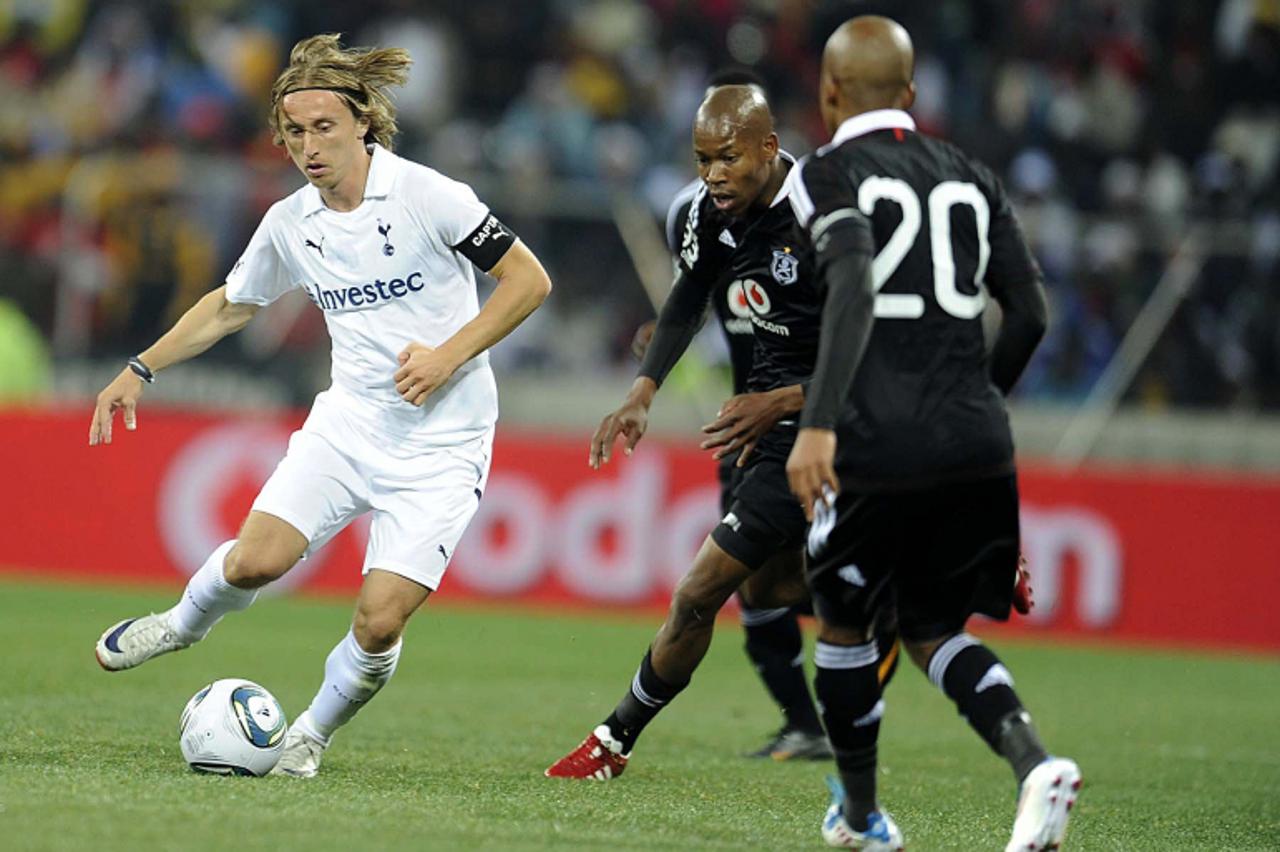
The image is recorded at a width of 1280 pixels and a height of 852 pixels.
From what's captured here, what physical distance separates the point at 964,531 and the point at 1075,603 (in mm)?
8913

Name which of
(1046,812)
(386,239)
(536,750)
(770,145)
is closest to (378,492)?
(386,239)

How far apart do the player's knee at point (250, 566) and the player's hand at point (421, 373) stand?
0.70 meters

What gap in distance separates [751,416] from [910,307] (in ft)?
6.16

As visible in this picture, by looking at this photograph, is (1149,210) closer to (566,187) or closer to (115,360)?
(566,187)

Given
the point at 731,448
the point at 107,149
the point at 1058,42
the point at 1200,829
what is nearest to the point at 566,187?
the point at 107,149

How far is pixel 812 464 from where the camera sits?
496cm

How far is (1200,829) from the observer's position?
6.52 metres

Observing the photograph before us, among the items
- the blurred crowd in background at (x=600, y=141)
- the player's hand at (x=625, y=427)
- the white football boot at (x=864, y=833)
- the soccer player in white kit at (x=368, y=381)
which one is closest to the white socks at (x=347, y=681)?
the soccer player in white kit at (x=368, y=381)

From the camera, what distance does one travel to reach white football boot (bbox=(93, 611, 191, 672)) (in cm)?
667

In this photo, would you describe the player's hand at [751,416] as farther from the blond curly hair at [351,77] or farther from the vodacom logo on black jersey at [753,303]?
the blond curly hair at [351,77]

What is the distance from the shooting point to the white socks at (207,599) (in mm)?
6562

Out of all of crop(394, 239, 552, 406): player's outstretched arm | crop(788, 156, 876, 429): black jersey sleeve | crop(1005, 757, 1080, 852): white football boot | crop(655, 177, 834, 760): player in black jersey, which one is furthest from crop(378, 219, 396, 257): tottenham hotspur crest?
crop(1005, 757, 1080, 852): white football boot

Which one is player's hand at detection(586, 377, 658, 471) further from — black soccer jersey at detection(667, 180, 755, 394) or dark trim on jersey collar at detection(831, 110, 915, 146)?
dark trim on jersey collar at detection(831, 110, 915, 146)

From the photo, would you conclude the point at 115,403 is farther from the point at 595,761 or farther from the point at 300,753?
the point at 595,761
